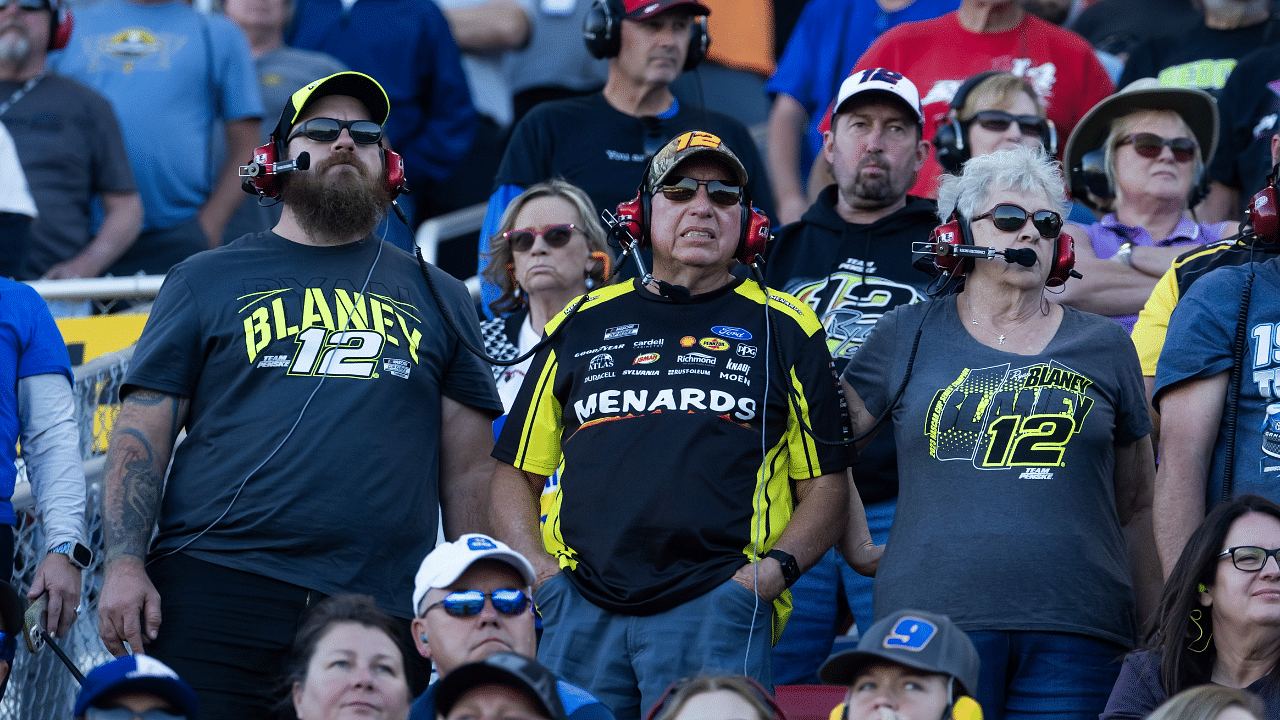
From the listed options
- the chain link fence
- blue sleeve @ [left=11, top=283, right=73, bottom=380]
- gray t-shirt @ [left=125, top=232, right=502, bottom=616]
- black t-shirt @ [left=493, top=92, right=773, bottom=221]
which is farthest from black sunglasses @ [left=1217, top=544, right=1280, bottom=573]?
blue sleeve @ [left=11, top=283, right=73, bottom=380]

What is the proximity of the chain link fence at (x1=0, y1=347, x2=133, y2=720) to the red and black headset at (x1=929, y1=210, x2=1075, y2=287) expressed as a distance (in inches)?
98.1

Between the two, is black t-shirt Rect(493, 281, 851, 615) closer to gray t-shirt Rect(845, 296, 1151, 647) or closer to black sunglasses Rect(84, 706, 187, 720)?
gray t-shirt Rect(845, 296, 1151, 647)

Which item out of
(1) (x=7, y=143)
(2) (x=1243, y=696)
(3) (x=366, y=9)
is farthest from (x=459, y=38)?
(2) (x=1243, y=696)

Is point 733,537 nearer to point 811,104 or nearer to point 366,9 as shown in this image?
point 811,104

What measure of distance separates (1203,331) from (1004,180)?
71 cm

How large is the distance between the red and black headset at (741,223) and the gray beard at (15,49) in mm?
4025

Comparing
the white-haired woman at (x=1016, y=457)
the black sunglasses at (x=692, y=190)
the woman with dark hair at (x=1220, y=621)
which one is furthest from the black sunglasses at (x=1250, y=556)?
the black sunglasses at (x=692, y=190)

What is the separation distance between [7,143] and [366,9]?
8.62ft

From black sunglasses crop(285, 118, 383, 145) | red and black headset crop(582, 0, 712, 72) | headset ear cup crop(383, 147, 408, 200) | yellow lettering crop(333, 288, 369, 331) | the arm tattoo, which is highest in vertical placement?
red and black headset crop(582, 0, 712, 72)

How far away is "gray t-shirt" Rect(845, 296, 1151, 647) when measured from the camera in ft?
14.7

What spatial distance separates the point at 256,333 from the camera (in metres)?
5.05

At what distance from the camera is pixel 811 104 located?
8148mm

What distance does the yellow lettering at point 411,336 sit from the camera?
16.8 feet

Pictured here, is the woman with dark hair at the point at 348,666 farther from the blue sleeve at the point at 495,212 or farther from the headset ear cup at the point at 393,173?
the blue sleeve at the point at 495,212
